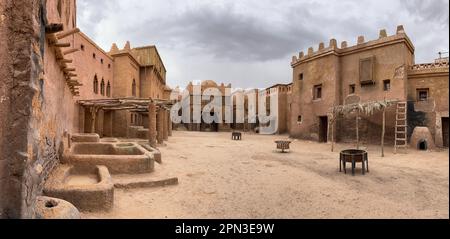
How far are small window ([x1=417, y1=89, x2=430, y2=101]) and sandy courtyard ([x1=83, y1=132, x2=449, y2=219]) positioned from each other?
8.38 m

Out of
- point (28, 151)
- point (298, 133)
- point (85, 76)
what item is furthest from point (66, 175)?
point (298, 133)

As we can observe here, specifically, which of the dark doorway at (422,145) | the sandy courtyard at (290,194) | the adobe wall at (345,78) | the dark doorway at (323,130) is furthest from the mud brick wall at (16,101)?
the dark doorway at (323,130)

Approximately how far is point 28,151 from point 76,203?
2.98 metres

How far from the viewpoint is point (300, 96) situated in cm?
2652

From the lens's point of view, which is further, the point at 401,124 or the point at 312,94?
the point at 312,94

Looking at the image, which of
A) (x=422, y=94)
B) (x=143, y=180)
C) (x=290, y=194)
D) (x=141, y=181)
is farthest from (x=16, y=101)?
(x=422, y=94)

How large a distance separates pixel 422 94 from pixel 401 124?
284 cm

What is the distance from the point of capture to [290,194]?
7.76m

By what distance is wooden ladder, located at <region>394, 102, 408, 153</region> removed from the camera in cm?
1778

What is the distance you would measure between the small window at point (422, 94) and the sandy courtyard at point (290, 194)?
8377 millimetres

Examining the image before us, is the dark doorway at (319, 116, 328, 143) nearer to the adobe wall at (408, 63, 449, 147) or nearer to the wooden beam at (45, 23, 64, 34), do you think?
the adobe wall at (408, 63, 449, 147)

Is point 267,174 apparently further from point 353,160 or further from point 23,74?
point 23,74

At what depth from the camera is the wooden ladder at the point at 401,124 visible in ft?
58.3

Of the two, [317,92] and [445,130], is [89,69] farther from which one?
[445,130]
